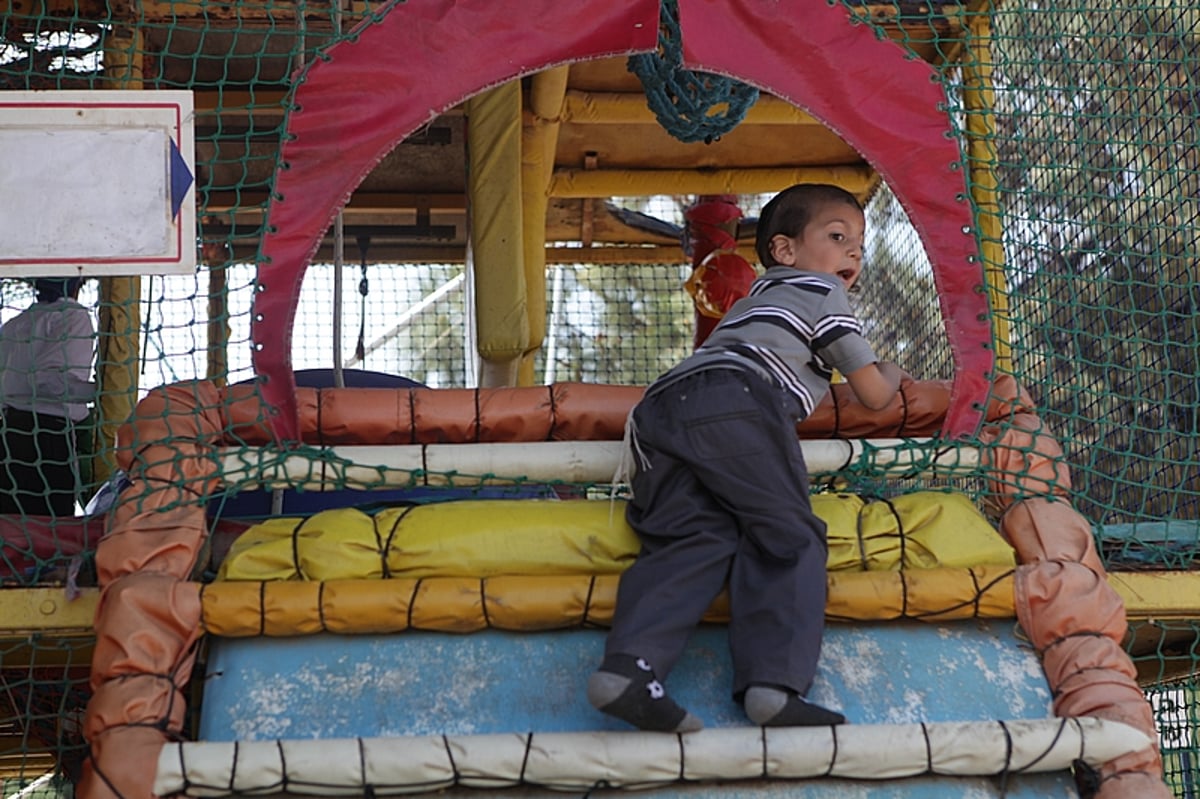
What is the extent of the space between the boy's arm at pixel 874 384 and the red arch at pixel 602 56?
205 mm

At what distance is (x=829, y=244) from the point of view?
2979mm

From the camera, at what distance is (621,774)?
2.35 m

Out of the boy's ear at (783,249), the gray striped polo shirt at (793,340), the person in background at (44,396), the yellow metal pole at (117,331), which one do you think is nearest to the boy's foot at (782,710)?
the gray striped polo shirt at (793,340)

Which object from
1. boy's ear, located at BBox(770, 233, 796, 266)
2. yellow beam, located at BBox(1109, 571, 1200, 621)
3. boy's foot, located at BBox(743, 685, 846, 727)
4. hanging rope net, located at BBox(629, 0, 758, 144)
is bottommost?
boy's foot, located at BBox(743, 685, 846, 727)

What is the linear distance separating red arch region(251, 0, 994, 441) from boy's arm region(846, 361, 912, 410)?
205 mm

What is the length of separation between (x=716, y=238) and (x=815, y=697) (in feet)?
10.6

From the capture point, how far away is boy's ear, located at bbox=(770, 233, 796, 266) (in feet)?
9.93

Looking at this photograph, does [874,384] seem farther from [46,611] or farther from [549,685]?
[46,611]

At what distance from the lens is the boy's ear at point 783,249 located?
9.93 ft

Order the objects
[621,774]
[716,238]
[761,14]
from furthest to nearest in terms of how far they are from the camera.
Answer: [716,238]
[761,14]
[621,774]

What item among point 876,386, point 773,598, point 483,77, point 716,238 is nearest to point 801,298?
point 876,386

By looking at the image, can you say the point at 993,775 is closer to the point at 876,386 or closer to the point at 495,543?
the point at 876,386

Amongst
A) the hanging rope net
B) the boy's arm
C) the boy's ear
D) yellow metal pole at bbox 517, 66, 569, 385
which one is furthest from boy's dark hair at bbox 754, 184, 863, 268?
yellow metal pole at bbox 517, 66, 569, 385

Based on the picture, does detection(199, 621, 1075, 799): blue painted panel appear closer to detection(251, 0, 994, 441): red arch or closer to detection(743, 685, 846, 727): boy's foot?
detection(743, 685, 846, 727): boy's foot
